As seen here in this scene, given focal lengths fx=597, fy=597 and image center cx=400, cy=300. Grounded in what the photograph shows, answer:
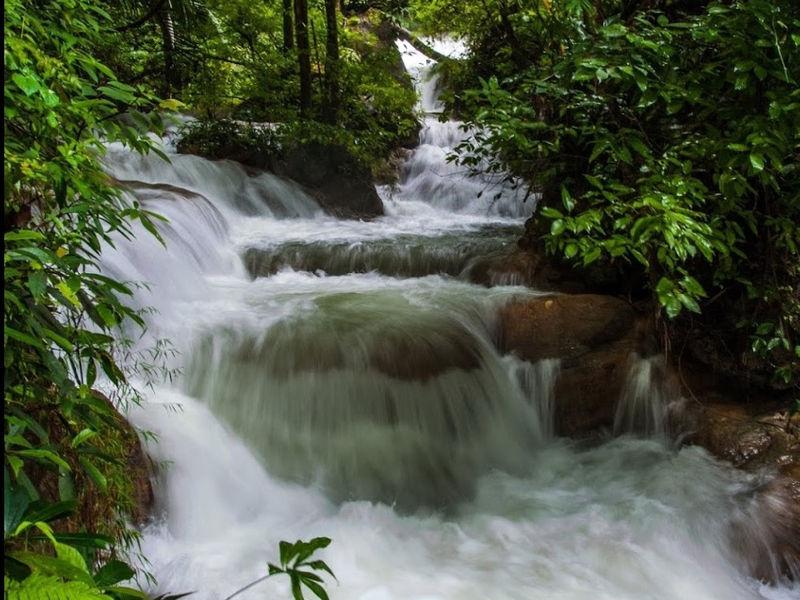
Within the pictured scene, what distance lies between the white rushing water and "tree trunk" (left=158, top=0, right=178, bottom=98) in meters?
3.94

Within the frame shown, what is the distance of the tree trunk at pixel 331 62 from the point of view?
954 cm

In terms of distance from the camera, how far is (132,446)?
9.98ft

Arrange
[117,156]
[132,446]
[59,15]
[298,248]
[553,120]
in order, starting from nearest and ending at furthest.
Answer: [59,15], [132,446], [553,120], [298,248], [117,156]

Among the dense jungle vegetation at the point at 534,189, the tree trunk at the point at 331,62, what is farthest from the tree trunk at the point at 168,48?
the tree trunk at the point at 331,62

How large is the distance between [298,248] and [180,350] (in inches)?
125

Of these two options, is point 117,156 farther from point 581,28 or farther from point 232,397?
point 581,28

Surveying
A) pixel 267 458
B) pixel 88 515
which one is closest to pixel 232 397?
pixel 267 458

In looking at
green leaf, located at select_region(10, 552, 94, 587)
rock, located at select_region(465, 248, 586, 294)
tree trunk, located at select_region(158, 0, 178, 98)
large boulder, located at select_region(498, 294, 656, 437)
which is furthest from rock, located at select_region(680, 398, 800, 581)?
tree trunk, located at select_region(158, 0, 178, 98)

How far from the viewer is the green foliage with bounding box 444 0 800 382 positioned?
3109mm

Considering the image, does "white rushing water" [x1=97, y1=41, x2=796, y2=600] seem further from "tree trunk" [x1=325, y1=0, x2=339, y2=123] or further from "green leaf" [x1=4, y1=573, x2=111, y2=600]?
"tree trunk" [x1=325, y1=0, x2=339, y2=123]

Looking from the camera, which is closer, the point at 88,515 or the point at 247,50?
the point at 88,515

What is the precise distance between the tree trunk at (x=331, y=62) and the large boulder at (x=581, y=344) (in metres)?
6.17

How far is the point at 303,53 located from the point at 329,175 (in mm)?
1967

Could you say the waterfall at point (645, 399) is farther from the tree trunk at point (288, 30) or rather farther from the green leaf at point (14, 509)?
the tree trunk at point (288, 30)
